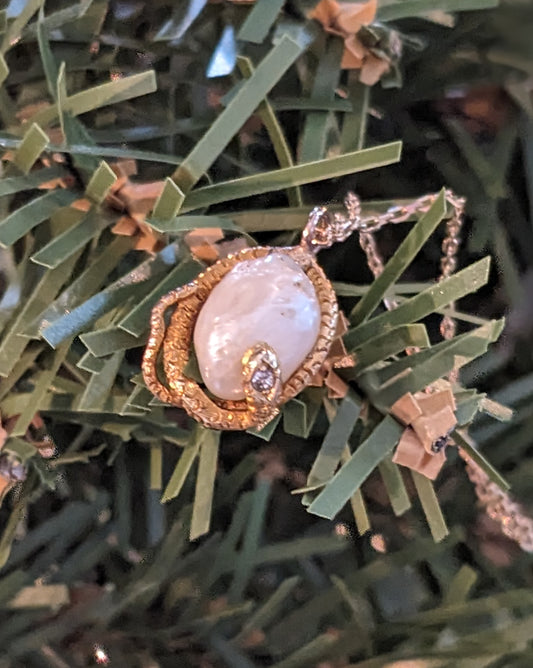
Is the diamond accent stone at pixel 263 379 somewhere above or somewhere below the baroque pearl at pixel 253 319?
below

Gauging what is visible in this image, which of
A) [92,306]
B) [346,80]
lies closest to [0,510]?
[92,306]

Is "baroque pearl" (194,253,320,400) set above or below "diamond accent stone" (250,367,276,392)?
above
